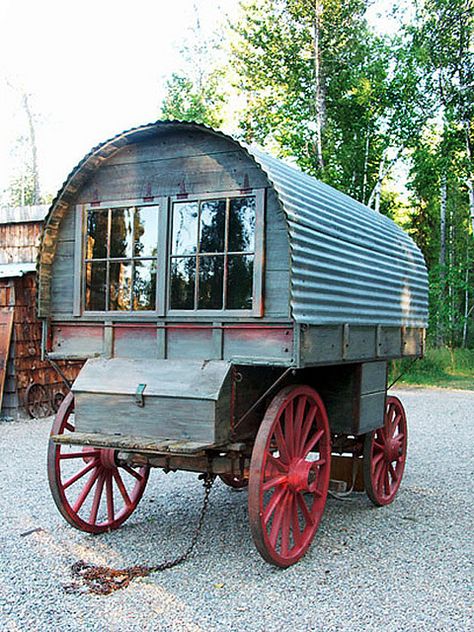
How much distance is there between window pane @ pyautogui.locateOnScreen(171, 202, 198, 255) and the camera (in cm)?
477

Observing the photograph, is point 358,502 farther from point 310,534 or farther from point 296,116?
point 296,116

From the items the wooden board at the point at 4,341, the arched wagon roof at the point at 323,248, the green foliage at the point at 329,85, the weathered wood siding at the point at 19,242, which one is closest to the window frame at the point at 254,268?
the arched wagon roof at the point at 323,248

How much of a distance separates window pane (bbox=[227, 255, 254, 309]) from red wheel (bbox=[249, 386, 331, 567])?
0.66 m

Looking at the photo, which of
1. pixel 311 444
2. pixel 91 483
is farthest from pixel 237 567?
pixel 91 483

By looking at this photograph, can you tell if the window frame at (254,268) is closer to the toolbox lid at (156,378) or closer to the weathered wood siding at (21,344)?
the toolbox lid at (156,378)

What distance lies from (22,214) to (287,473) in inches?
401

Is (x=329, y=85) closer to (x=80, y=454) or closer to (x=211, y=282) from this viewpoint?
(x=211, y=282)

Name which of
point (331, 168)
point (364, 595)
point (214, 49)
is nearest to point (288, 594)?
point (364, 595)

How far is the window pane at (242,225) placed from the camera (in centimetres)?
457

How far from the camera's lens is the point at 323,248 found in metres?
4.75

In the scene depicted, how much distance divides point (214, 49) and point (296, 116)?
674 cm

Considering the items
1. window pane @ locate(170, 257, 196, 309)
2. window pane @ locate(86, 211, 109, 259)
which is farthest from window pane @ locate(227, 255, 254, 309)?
window pane @ locate(86, 211, 109, 259)

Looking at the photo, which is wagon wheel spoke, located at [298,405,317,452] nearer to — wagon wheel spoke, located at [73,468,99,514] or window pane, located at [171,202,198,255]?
window pane, located at [171,202,198,255]

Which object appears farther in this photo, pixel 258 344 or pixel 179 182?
pixel 179 182
